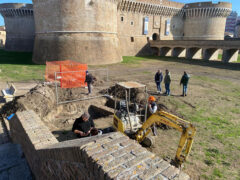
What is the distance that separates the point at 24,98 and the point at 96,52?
16.5 meters

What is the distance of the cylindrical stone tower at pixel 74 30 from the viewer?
72.9ft

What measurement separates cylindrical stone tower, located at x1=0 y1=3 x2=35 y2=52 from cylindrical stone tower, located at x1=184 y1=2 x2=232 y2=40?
32775 millimetres

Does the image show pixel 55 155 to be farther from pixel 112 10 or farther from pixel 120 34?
pixel 120 34

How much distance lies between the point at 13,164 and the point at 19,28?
38345mm

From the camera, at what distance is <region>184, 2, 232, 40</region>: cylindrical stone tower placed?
36.6 metres

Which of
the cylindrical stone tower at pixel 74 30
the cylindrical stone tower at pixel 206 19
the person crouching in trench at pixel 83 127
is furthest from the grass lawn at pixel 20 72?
the cylindrical stone tower at pixel 206 19

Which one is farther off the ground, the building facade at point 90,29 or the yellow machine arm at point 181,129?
the building facade at point 90,29

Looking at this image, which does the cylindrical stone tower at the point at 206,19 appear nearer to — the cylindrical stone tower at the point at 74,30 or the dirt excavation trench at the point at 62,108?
the cylindrical stone tower at the point at 74,30

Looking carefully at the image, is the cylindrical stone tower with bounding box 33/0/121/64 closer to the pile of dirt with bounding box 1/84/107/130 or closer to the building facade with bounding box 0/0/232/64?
the building facade with bounding box 0/0/232/64

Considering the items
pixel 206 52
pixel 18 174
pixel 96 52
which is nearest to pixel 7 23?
pixel 96 52

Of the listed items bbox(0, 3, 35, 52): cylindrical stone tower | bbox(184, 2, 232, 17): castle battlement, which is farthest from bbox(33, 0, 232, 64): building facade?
bbox(0, 3, 35, 52): cylindrical stone tower

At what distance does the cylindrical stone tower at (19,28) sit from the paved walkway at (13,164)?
34997 mm

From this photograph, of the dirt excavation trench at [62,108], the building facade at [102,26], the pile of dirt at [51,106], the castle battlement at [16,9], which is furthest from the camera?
the castle battlement at [16,9]

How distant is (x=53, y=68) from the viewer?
13.7 metres
